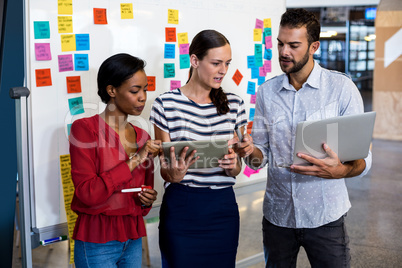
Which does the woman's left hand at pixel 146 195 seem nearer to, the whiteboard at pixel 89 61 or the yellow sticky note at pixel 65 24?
the whiteboard at pixel 89 61

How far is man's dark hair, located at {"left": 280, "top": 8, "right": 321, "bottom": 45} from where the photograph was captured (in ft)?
6.23

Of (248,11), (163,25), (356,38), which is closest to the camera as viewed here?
(163,25)

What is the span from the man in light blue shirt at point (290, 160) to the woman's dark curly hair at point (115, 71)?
57cm

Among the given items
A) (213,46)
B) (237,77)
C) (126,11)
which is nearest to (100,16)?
(126,11)

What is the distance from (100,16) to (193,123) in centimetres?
75

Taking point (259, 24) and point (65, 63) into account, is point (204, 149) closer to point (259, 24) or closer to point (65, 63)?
point (65, 63)

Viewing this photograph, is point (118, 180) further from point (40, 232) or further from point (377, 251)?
point (377, 251)

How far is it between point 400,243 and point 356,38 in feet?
30.1

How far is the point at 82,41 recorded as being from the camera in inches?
83.6

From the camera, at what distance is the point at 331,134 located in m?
1.72

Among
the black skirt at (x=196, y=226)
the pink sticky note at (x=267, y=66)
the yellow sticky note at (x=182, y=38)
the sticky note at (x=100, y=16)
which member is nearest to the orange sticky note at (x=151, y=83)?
the yellow sticky note at (x=182, y=38)

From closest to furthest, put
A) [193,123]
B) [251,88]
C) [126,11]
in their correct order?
[193,123] → [126,11] → [251,88]

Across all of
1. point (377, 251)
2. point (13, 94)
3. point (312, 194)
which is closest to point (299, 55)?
point (312, 194)

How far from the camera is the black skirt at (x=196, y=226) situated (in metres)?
1.93
